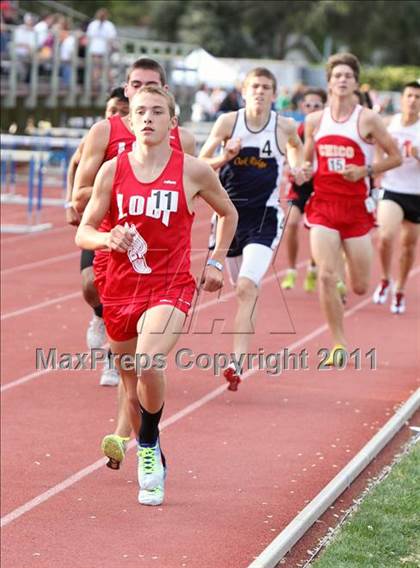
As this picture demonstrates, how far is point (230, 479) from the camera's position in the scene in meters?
7.50

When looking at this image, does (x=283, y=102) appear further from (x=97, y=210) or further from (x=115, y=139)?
(x=97, y=210)

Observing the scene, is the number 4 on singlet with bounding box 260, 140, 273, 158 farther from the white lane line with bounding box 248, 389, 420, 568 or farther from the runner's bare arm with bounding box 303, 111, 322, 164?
the white lane line with bounding box 248, 389, 420, 568

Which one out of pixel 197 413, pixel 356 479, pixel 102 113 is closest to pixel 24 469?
pixel 197 413

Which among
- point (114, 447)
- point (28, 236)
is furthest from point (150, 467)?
point (28, 236)

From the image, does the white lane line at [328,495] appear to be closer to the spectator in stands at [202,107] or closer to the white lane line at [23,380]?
the white lane line at [23,380]

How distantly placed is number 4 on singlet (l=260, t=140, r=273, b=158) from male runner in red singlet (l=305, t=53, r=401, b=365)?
0.69 metres

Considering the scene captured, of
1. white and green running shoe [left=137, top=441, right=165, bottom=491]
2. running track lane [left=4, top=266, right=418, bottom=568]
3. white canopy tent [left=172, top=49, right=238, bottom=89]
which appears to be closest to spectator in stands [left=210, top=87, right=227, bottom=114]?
white canopy tent [left=172, top=49, right=238, bottom=89]

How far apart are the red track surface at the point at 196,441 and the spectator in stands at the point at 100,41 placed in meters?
16.0

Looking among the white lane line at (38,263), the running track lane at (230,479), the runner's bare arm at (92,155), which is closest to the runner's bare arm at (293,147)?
the running track lane at (230,479)

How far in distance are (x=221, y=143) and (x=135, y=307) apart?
3.24 meters

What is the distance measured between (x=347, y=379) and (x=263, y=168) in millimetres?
1717

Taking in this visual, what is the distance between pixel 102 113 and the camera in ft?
105

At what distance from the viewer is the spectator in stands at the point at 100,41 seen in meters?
28.2

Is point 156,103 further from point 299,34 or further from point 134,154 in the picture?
point 299,34
